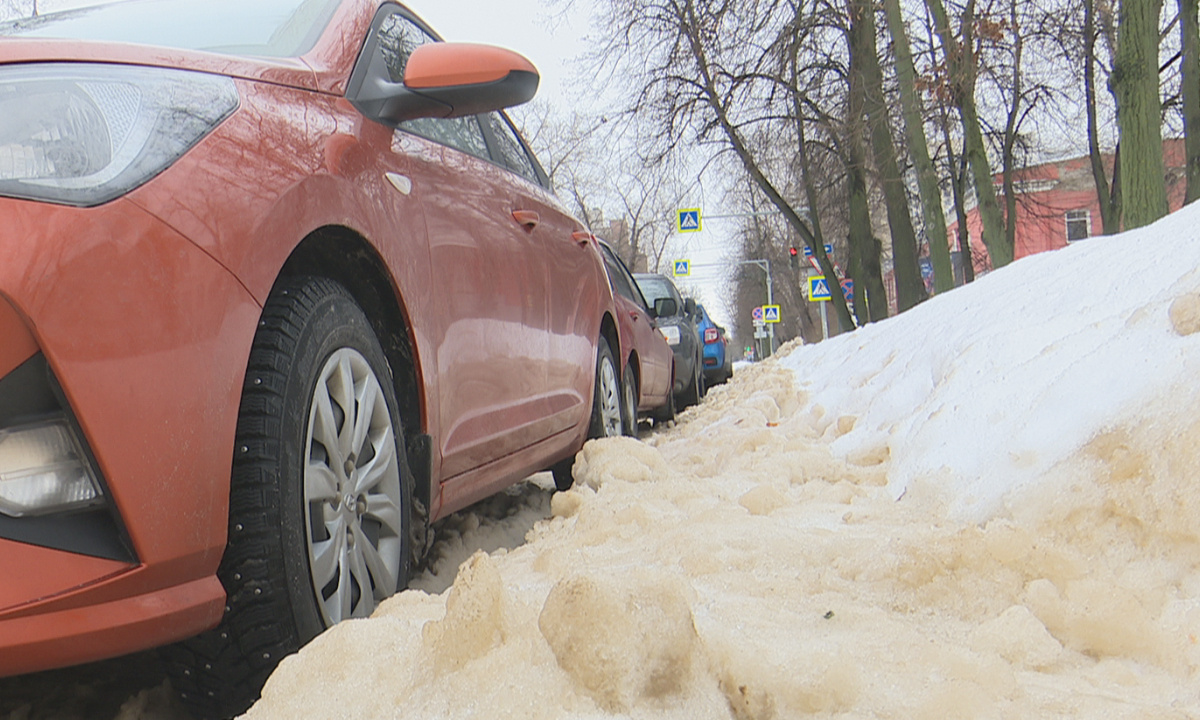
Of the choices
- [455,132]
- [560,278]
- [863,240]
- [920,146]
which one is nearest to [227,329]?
[455,132]

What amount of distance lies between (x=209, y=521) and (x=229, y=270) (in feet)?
1.39

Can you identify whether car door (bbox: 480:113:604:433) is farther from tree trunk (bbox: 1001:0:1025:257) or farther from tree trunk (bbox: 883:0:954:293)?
tree trunk (bbox: 1001:0:1025:257)

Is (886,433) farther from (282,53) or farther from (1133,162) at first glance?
(1133,162)

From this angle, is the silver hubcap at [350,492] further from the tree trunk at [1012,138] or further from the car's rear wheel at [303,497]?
the tree trunk at [1012,138]

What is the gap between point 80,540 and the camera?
4.60 feet

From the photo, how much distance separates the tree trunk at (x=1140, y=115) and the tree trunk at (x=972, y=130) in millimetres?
2656

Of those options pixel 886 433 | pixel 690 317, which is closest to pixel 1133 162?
pixel 690 317

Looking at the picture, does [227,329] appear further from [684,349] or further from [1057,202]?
[1057,202]

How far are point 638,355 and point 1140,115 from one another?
21.6 feet

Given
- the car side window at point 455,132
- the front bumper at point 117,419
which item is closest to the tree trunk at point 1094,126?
the car side window at point 455,132

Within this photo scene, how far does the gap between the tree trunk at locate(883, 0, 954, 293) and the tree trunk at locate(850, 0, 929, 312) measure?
55 centimetres

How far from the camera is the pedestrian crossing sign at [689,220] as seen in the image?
21406 mm

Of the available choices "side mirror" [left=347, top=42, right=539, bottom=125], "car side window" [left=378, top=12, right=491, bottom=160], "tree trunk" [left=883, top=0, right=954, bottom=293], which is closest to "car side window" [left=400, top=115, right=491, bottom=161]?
"car side window" [left=378, top=12, right=491, bottom=160]

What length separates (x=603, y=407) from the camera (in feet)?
15.1
